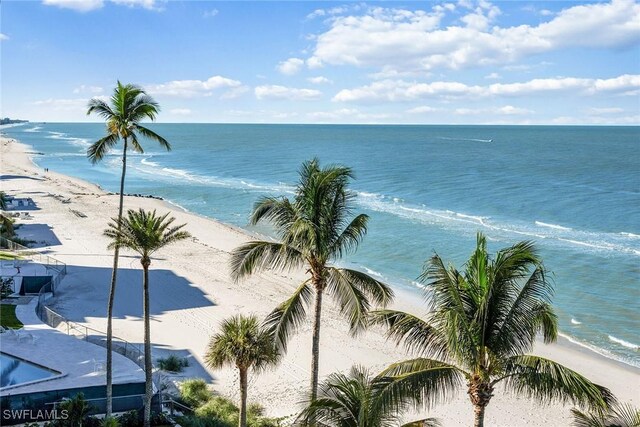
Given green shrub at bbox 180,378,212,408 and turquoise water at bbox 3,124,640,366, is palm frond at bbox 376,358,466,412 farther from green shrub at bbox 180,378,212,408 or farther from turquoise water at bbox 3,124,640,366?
turquoise water at bbox 3,124,640,366

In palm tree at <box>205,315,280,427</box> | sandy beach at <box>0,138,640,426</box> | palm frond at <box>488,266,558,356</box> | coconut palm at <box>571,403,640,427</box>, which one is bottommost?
sandy beach at <box>0,138,640,426</box>

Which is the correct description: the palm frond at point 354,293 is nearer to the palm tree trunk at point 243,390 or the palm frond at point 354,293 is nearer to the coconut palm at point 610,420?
the palm tree trunk at point 243,390

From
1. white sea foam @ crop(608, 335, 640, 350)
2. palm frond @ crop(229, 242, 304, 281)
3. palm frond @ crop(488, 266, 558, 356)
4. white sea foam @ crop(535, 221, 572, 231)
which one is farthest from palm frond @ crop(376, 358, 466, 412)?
white sea foam @ crop(535, 221, 572, 231)

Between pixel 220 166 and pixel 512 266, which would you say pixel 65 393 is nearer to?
pixel 512 266

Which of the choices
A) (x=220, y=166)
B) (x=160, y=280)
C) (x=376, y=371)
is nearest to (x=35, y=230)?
(x=160, y=280)

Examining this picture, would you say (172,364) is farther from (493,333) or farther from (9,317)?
(493,333)

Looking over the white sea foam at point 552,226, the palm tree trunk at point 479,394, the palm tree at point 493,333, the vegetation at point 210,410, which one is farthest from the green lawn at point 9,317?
the white sea foam at point 552,226
